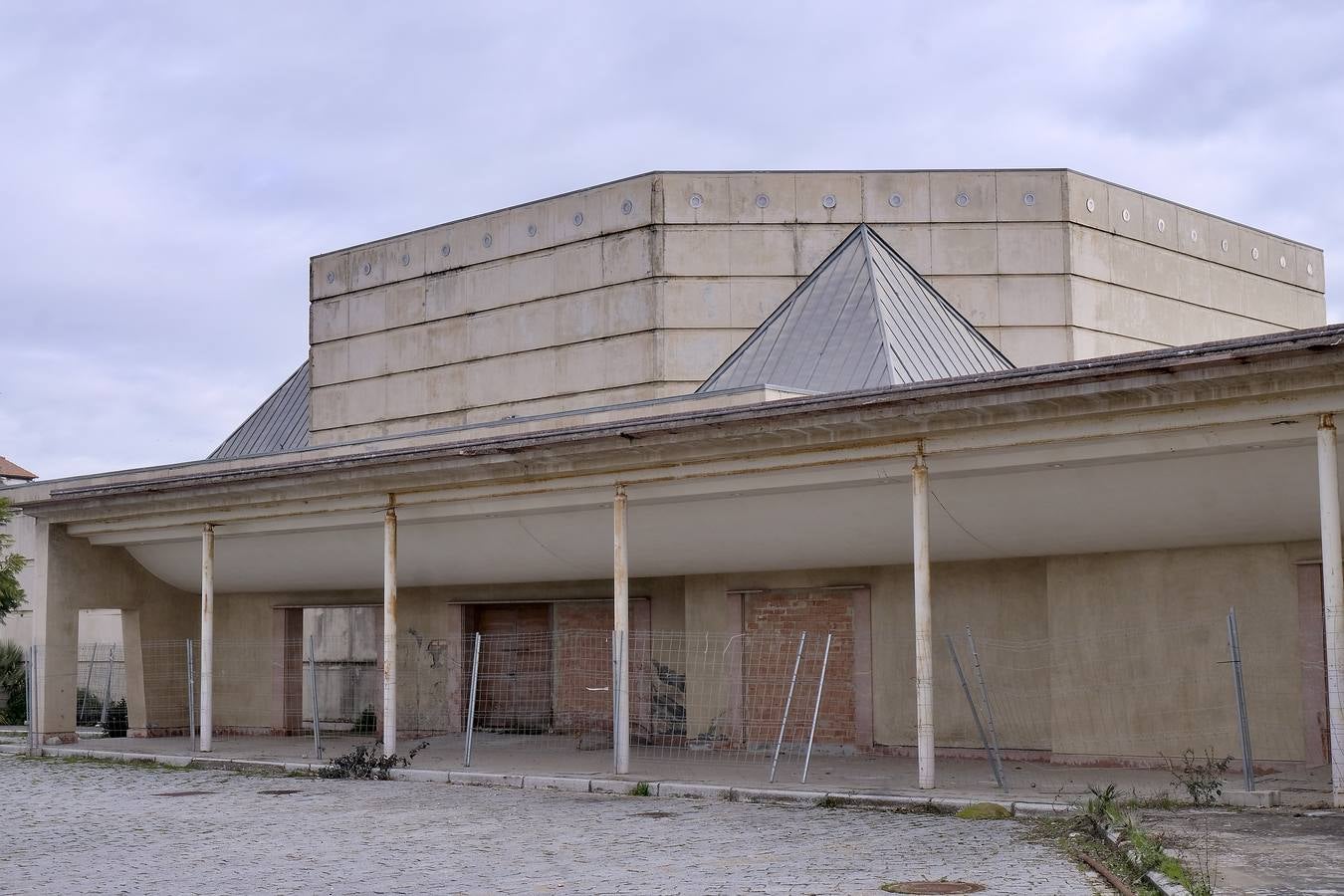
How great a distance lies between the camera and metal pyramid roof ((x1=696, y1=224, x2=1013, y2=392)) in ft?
73.7

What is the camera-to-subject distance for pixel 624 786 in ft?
55.0

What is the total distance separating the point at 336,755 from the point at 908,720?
8030mm

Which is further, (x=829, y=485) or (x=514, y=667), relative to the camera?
(x=514, y=667)

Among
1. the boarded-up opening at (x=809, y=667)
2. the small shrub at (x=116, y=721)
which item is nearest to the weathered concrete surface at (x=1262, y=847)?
the boarded-up opening at (x=809, y=667)

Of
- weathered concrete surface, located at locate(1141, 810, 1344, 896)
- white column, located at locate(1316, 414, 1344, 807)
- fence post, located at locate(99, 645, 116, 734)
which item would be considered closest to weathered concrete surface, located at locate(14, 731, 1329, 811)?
white column, located at locate(1316, 414, 1344, 807)

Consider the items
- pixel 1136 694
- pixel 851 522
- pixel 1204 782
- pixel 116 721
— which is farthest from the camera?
pixel 116 721

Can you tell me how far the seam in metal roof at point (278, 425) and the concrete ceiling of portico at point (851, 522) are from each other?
544 inches

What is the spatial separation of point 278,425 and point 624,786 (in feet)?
85.1

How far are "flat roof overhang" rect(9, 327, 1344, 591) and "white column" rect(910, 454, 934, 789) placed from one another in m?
0.44

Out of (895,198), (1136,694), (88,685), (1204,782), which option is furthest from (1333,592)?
(88,685)

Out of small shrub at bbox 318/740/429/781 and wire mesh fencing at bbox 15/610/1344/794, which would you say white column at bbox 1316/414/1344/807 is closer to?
wire mesh fencing at bbox 15/610/1344/794

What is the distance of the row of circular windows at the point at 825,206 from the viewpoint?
33656 mm

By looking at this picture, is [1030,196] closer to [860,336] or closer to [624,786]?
[860,336]

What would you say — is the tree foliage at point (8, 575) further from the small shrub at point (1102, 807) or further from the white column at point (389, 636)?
the small shrub at point (1102, 807)
